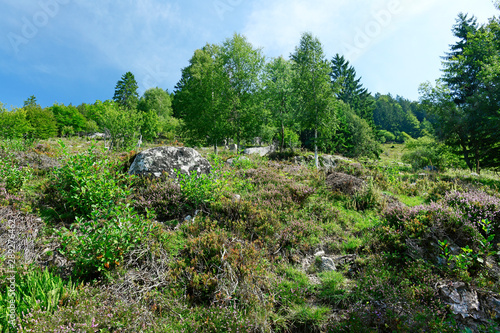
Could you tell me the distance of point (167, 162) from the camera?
7.61 meters

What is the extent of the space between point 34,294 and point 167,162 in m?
4.87

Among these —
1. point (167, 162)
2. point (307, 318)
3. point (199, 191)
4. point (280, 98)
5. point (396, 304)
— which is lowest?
→ point (307, 318)

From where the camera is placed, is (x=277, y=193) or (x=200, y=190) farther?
(x=277, y=193)

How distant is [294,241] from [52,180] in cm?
668

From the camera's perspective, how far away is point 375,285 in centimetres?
378

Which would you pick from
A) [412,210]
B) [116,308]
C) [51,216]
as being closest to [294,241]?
[412,210]

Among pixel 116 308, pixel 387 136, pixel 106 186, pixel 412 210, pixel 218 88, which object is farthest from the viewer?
pixel 387 136

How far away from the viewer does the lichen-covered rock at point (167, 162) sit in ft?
23.9

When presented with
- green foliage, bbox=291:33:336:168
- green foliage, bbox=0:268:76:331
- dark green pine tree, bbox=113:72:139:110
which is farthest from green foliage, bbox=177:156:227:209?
dark green pine tree, bbox=113:72:139:110

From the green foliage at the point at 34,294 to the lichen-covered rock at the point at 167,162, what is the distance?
402 cm

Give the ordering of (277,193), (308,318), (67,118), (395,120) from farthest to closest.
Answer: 1. (395,120)
2. (67,118)
3. (277,193)
4. (308,318)

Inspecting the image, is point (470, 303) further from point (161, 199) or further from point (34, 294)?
point (161, 199)

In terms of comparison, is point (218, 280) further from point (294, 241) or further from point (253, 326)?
point (294, 241)

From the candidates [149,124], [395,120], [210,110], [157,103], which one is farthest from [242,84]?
[395,120]
